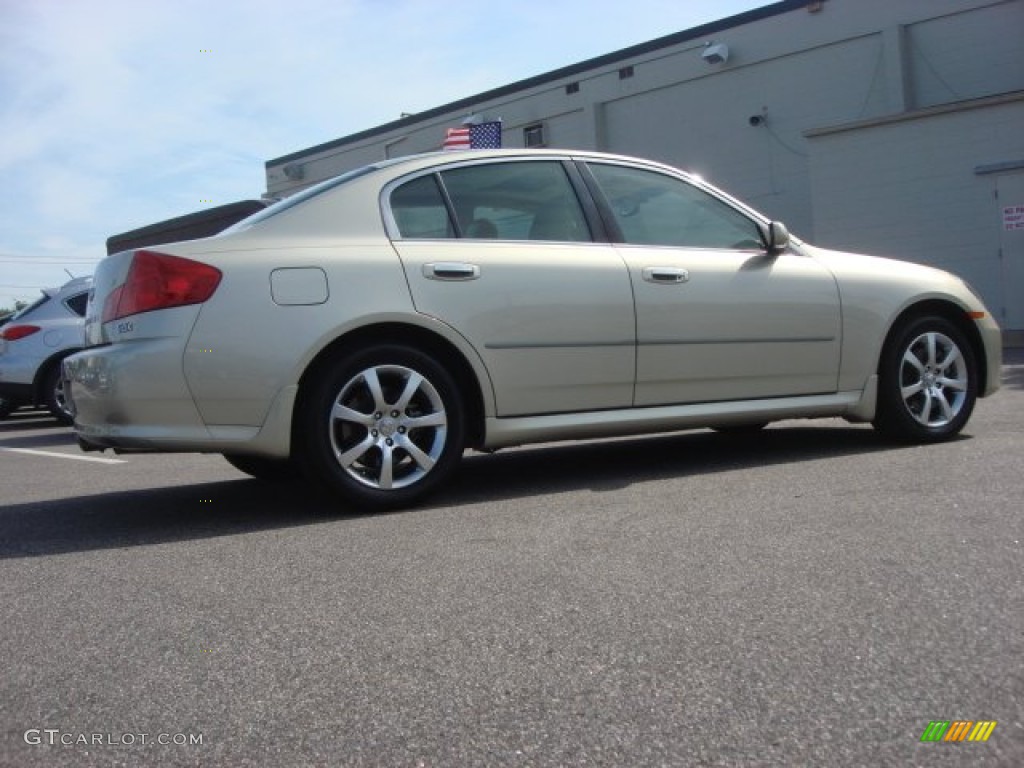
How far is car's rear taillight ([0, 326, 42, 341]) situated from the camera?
11.2 m

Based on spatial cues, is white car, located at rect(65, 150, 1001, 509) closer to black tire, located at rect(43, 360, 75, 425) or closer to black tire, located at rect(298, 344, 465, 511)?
black tire, located at rect(298, 344, 465, 511)

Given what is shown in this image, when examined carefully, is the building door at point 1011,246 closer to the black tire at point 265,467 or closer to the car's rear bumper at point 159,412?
the black tire at point 265,467

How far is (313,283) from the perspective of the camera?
4.19 metres

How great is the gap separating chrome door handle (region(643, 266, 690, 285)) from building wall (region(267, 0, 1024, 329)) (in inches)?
557

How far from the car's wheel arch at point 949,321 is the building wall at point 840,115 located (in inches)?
497

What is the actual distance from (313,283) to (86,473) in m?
3.23

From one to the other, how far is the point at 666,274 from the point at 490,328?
98 cm

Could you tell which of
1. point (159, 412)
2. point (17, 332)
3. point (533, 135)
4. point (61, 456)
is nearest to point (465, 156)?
point (159, 412)

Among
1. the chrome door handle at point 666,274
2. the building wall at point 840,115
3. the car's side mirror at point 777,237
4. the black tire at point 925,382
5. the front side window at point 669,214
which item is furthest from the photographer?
the building wall at point 840,115

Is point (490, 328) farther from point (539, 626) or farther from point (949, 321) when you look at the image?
point (949, 321)

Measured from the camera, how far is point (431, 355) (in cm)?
447

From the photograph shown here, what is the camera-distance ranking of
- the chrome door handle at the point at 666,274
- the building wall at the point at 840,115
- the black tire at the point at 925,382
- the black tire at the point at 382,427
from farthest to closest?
1. the building wall at the point at 840,115
2. the black tire at the point at 925,382
3. the chrome door handle at the point at 666,274
4. the black tire at the point at 382,427

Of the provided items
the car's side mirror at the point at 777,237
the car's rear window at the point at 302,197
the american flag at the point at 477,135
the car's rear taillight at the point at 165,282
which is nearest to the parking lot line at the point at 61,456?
the car's rear window at the point at 302,197

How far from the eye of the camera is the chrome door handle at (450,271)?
173 inches
